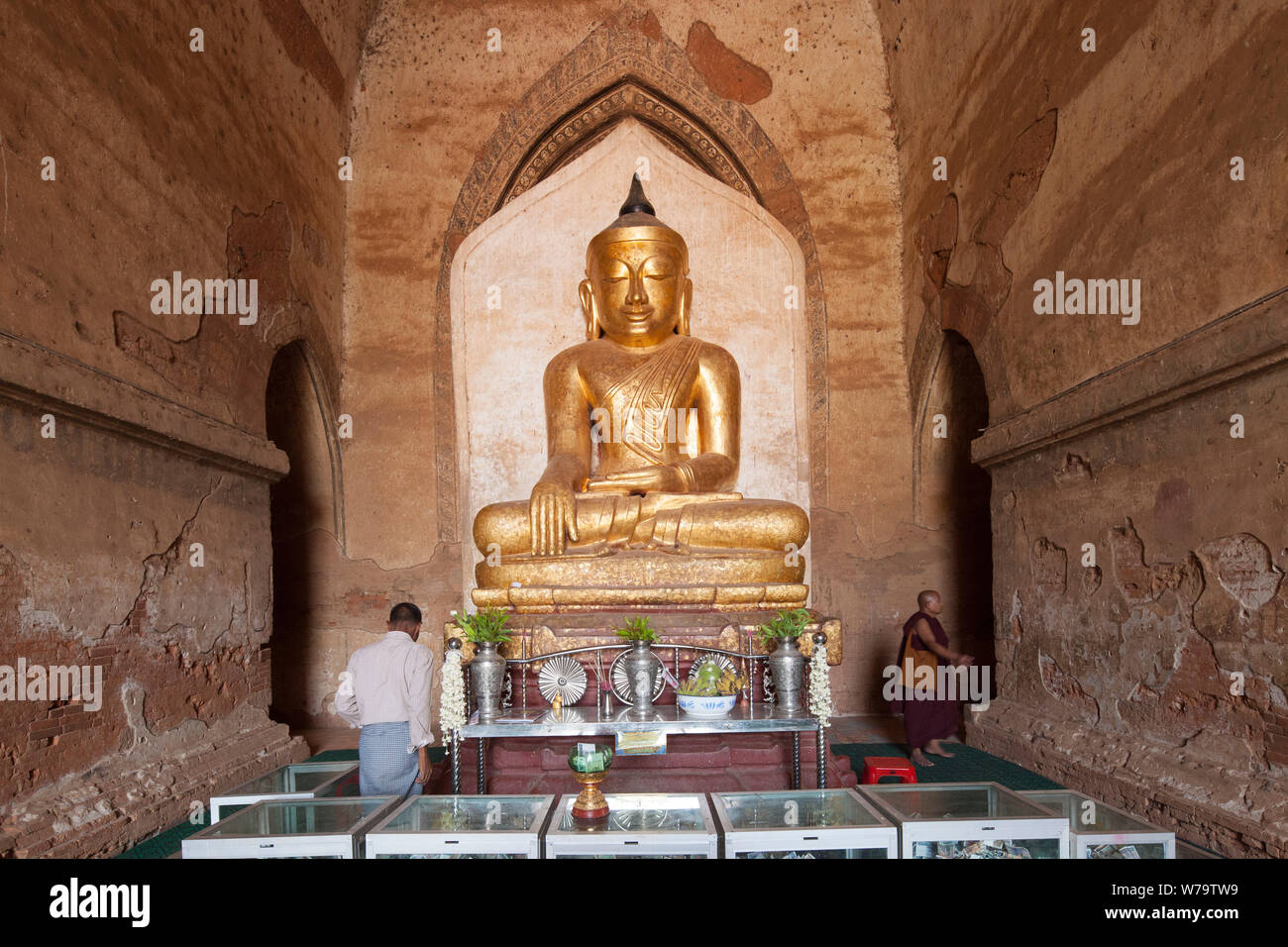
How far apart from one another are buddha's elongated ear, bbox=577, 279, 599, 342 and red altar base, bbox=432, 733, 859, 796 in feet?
8.92

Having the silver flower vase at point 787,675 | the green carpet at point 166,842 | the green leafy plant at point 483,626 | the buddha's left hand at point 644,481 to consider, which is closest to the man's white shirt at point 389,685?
the green leafy plant at point 483,626

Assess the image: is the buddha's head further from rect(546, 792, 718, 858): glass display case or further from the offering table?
rect(546, 792, 718, 858): glass display case

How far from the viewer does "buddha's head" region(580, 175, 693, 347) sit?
5.14 meters

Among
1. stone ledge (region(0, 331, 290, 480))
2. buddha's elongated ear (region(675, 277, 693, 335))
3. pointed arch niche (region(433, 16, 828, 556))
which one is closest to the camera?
stone ledge (region(0, 331, 290, 480))

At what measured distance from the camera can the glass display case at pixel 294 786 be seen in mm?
2770

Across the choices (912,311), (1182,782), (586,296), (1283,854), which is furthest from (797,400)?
(1283,854)

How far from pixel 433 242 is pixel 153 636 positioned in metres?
3.47

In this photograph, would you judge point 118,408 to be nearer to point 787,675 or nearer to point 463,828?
point 463,828

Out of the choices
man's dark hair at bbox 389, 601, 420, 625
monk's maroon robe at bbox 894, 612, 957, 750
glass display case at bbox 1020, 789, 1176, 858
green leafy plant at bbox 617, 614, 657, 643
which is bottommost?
monk's maroon robe at bbox 894, 612, 957, 750

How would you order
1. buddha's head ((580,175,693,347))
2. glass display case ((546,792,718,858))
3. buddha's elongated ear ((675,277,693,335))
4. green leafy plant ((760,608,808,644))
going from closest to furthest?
glass display case ((546,792,718,858))
green leafy plant ((760,608,808,644))
buddha's head ((580,175,693,347))
buddha's elongated ear ((675,277,693,335))

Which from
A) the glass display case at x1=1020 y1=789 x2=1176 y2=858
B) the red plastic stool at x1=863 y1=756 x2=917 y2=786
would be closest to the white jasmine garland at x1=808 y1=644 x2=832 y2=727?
the red plastic stool at x1=863 y1=756 x2=917 y2=786

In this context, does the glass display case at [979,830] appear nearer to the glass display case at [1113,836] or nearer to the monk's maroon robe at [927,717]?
the glass display case at [1113,836]

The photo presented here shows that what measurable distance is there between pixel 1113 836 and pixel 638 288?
12.2ft

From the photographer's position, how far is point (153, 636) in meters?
3.70
